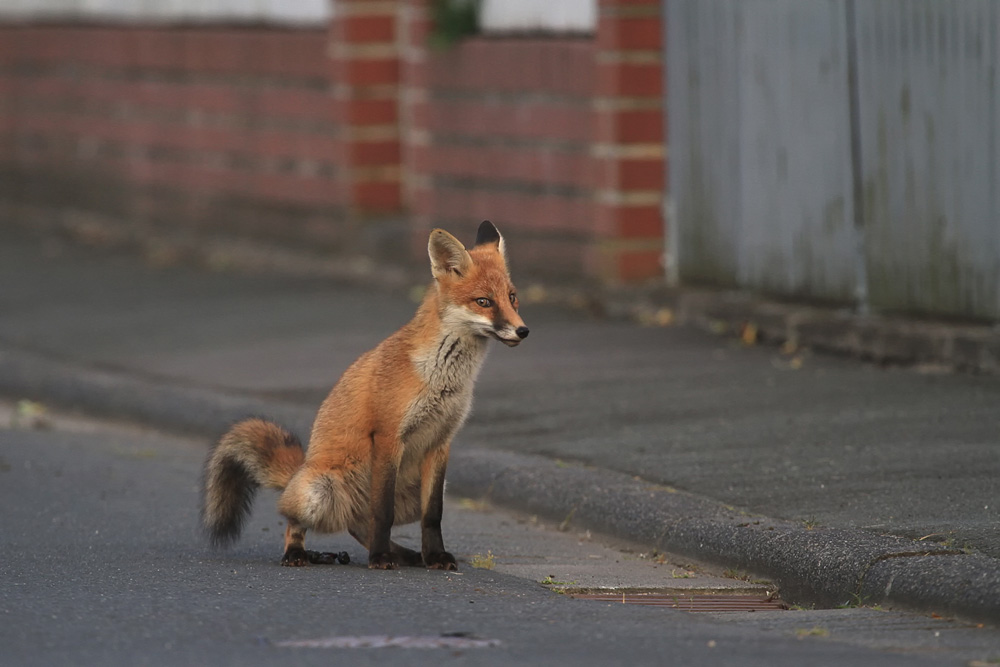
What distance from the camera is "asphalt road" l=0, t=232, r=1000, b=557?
683 cm

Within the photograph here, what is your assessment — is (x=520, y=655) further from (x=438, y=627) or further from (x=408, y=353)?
(x=408, y=353)

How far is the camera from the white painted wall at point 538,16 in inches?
459

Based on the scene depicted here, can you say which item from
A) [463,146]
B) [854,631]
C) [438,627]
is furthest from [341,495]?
[463,146]

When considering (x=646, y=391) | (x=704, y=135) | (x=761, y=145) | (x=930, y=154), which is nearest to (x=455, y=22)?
(x=704, y=135)

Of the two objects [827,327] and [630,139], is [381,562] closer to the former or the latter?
[827,327]

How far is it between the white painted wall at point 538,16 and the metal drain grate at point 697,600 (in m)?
6.16

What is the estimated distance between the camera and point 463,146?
12898mm

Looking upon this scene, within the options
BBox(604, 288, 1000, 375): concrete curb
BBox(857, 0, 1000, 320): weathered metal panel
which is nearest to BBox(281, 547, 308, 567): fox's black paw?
BBox(604, 288, 1000, 375): concrete curb

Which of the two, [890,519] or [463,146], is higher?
[463,146]

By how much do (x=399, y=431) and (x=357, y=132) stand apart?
26.0ft

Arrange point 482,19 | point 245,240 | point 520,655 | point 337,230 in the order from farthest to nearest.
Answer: point 245,240 < point 337,230 < point 482,19 < point 520,655

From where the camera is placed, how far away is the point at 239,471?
657cm

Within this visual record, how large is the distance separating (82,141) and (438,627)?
42.3 feet

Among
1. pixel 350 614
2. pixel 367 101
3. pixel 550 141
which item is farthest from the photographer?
pixel 367 101
